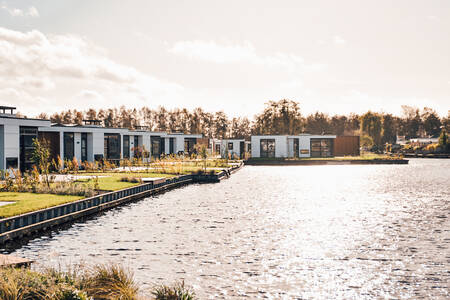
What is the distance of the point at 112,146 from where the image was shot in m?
40.8

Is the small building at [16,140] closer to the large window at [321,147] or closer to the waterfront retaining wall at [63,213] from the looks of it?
the waterfront retaining wall at [63,213]

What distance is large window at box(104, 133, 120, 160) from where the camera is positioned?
40.2 m

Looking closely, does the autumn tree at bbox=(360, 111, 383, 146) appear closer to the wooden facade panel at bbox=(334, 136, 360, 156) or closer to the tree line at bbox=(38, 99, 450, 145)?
the tree line at bbox=(38, 99, 450, 145)

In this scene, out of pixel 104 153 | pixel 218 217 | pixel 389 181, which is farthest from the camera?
pixel 104 153

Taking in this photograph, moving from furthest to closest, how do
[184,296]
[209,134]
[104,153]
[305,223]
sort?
[209,134]
[104,153]
[305,223]
[184,296]

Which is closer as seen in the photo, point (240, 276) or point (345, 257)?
point (240, 276)

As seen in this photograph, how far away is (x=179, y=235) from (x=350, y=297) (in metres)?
7.13

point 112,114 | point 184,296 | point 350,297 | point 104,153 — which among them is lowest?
point 350,297

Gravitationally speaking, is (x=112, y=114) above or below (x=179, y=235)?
above

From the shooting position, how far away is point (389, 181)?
34375mm

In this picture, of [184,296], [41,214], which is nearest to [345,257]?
[184,296]

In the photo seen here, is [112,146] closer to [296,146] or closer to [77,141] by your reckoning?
[77,141]

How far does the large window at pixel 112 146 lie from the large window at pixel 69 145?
477cm

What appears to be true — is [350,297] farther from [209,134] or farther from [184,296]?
[209,134]
